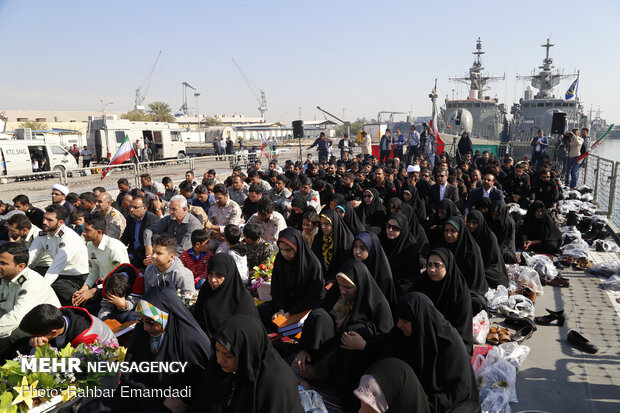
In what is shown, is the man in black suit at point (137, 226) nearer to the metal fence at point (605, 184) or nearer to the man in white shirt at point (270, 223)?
the man in white shirt at point (270, 223)

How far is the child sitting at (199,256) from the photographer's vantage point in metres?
4.89

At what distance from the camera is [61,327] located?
3.00 m

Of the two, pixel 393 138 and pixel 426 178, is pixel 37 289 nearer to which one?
pixel 426 178

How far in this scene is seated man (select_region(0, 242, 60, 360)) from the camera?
11.3 feet

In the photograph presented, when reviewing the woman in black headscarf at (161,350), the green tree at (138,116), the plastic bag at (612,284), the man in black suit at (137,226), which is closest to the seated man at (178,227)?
the man in black suit at (137,226)

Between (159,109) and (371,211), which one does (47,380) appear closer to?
(371,211)

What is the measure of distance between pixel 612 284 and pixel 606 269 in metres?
0.50

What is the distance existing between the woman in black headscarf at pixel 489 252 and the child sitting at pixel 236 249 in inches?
112

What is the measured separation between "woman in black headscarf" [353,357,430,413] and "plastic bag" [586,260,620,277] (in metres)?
5.23

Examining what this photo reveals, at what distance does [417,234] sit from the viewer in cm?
610

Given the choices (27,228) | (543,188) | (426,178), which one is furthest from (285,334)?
(543,188)

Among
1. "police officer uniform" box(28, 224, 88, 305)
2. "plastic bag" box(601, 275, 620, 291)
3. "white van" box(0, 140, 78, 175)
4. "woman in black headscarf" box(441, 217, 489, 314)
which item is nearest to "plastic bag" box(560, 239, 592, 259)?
"plastic bag" box(601, 275, 620, 291)

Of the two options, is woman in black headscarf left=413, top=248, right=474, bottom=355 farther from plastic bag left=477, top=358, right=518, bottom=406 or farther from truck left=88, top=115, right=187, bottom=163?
truck left=88, top=115, right=187, bottom=163

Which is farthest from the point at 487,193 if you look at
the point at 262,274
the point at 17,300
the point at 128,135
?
the point at 128,135
